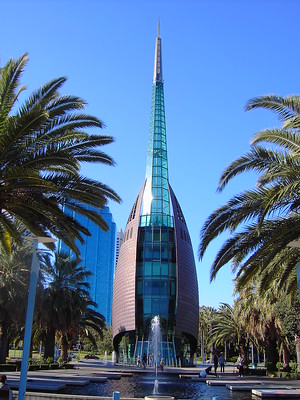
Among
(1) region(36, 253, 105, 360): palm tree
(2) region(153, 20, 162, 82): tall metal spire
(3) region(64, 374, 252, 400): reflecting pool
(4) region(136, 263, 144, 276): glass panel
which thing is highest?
(2) region(153, 20, 162, 82): tall metal spire

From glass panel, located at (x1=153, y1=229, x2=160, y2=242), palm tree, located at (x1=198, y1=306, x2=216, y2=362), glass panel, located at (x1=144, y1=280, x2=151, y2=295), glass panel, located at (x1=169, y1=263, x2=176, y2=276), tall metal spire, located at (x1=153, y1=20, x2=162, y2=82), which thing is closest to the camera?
glass panel, located at (x1=144, y1=280, x2=151, y2=295)

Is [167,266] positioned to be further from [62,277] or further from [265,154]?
[265,154]

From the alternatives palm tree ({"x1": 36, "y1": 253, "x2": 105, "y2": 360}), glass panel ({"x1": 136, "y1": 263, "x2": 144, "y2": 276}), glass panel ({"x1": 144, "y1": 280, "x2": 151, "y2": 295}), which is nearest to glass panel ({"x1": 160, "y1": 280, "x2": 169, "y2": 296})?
glass panel ({"x1": 144, "y1": 280, "x2": 151, "y2": 295})

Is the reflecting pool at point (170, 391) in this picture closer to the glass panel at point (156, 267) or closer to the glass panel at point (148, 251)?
the glass panel at point (156, 267)

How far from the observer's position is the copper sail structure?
52.9 m

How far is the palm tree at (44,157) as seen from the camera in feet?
34.9

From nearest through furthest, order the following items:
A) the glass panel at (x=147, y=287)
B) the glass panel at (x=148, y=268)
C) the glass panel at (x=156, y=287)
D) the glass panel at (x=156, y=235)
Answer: the glass panel at (x=156, y=287), the glass panel at (x=147, y=287), the glass panel at (x=148, y=268), the glass panel at (x=156, y=235)

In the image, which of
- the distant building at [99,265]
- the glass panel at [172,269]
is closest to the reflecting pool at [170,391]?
the glass panel at [172,269]

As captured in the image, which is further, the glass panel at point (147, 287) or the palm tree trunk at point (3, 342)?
the glass panel at point (147, 287)

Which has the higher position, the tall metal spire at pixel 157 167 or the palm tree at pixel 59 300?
the tall metal spire at pixel 157 167

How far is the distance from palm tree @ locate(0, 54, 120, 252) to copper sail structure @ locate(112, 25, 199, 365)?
40.9 m

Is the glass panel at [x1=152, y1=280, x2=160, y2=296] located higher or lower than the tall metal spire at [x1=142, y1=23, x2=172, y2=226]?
lower

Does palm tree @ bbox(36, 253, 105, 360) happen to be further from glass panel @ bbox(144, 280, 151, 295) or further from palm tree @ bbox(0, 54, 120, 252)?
glass panel @ bbox(144, 280, 151, 295)

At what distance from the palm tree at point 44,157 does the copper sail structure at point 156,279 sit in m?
40.9
